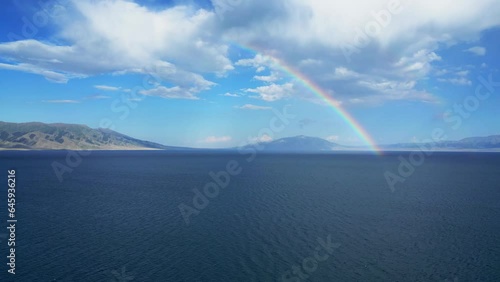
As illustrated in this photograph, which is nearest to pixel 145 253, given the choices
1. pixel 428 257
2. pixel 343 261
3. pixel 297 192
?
pixel 343 261

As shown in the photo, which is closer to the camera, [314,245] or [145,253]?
[145,253]

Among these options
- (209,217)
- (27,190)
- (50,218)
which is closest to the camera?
(50,218)

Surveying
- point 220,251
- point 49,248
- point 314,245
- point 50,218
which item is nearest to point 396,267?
point 314,245

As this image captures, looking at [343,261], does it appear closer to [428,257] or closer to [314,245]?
[314,245]

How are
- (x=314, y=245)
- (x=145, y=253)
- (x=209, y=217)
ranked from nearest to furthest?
1. (x=145, y=253)
2. (x=314, y=245)
3. (x=209, y=217)

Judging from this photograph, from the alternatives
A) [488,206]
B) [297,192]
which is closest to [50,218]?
[297,192]

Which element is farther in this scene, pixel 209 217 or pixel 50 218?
pixel 209 217

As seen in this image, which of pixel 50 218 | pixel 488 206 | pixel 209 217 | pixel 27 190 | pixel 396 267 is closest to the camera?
pixel 396 267

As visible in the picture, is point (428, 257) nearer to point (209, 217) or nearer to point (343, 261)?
point (343, 261)

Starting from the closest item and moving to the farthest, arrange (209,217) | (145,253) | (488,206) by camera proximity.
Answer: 1. (145,253)
2. (209,217)
3. (488,206)
